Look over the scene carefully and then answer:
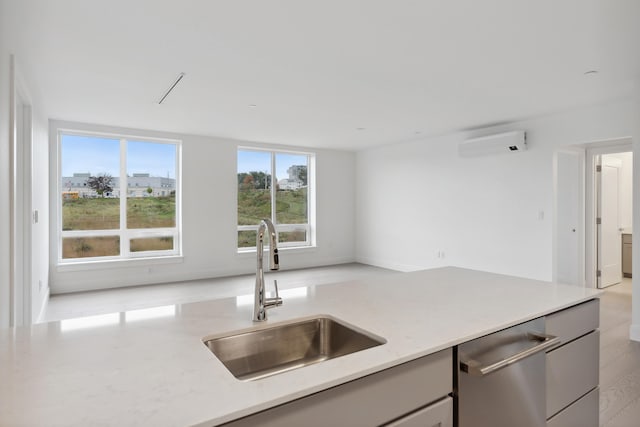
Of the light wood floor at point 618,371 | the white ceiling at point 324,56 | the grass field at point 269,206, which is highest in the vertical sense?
the white ceiling at point 324,56

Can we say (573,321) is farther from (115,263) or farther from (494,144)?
(115,263)

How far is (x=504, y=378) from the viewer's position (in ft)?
4.26

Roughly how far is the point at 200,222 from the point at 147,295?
1587mm

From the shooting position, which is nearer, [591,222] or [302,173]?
[591,222]

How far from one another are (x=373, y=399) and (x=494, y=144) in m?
5.30

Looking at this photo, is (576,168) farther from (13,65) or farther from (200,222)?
(13,65)

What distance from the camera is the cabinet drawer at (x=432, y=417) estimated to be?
1.03 m

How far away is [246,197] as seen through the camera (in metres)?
6.97

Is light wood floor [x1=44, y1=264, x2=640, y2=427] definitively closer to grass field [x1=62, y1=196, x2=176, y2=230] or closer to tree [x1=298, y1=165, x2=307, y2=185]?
grass field [x1=62, y1=196, x2=176, y2=230]

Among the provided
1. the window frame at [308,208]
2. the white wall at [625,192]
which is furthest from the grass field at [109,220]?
the white wall at [625,192]

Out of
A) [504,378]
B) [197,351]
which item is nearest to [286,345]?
[197,351]

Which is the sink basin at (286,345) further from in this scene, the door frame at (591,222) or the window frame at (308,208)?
the window frame at (308,208)

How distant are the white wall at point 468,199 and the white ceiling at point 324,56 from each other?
17.6 inches

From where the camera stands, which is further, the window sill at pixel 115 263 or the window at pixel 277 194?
the window at pixel 277 194
